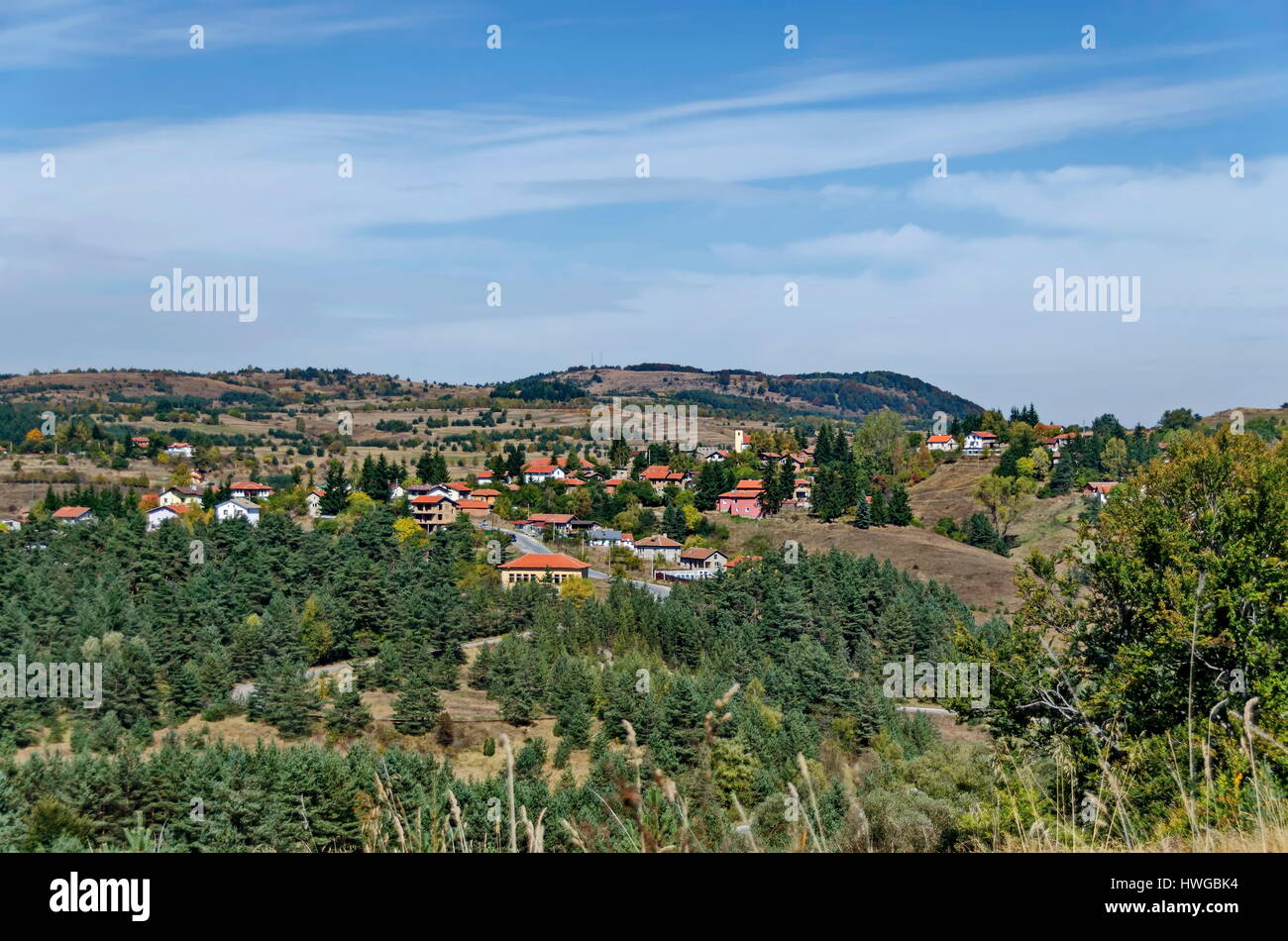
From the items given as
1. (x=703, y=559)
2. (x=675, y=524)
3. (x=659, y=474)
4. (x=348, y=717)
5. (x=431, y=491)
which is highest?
(x=659, y=474)

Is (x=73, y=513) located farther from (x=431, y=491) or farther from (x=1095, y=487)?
(x=1095, y=487)

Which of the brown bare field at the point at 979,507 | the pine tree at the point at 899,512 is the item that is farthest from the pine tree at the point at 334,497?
the brown bare field at the point at 979,507

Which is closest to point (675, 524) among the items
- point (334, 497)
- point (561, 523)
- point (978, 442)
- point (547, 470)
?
point (561, 523)

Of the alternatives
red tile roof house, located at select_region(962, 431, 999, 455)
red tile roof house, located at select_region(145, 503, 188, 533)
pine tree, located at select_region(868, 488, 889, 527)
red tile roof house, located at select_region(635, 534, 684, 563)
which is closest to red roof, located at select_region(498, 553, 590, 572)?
red tile roof house, located at select_region(635, 534, 684, 563)

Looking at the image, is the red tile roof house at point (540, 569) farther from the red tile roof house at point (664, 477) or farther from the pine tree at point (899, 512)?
the pine tree at point (899, 512)
